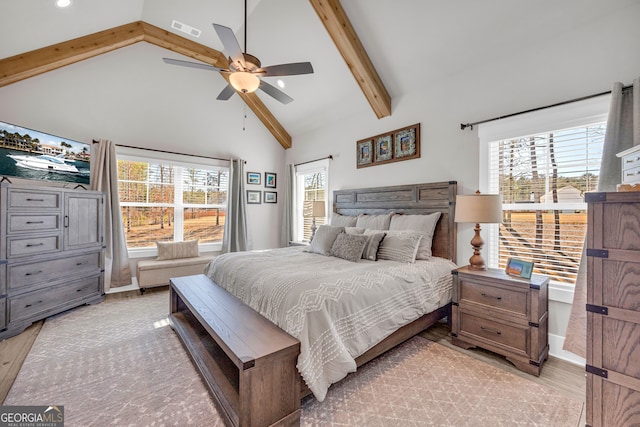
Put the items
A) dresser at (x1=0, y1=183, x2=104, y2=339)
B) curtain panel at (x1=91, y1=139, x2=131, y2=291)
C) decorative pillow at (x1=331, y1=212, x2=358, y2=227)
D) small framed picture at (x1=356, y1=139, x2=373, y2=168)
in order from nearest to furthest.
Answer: dresser at (x1=0, y1=183, x2=104, y2=339), curtain panel at (x1=91, y1=139, x2=131, y2=291), decorative pillow at (x1=331, y1=212, x2=358, y2=227), small framed picture at (x1=356, y1=139, x2=373, y2=168)

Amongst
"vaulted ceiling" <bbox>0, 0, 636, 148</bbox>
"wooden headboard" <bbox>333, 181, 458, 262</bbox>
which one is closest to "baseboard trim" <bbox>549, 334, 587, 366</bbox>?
"wooden headboard" <bbox>333, 181, 458, 262</bbox>

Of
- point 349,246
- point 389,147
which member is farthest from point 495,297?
point 389,147

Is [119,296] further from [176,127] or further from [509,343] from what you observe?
[509,343]

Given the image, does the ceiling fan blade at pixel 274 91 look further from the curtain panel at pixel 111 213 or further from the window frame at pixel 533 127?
the curtain panel at pixel 111 213

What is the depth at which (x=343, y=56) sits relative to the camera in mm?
3438

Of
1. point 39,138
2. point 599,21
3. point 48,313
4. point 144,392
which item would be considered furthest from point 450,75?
point 48,313

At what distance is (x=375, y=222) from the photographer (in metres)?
3.61

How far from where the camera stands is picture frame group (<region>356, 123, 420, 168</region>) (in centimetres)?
356

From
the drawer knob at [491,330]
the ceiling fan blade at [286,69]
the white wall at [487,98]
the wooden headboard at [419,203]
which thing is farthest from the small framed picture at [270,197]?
the drawer knob at [491,330]

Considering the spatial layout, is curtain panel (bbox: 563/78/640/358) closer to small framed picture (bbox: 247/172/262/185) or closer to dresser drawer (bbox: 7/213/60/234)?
small framed picture (bbox: 247/172/262/185)

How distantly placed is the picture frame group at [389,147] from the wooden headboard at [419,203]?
0.42m

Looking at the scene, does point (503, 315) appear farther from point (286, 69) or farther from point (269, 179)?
point (269, 179)

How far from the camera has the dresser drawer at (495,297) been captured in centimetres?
214

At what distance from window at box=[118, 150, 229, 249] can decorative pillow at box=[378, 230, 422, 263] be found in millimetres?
3420
